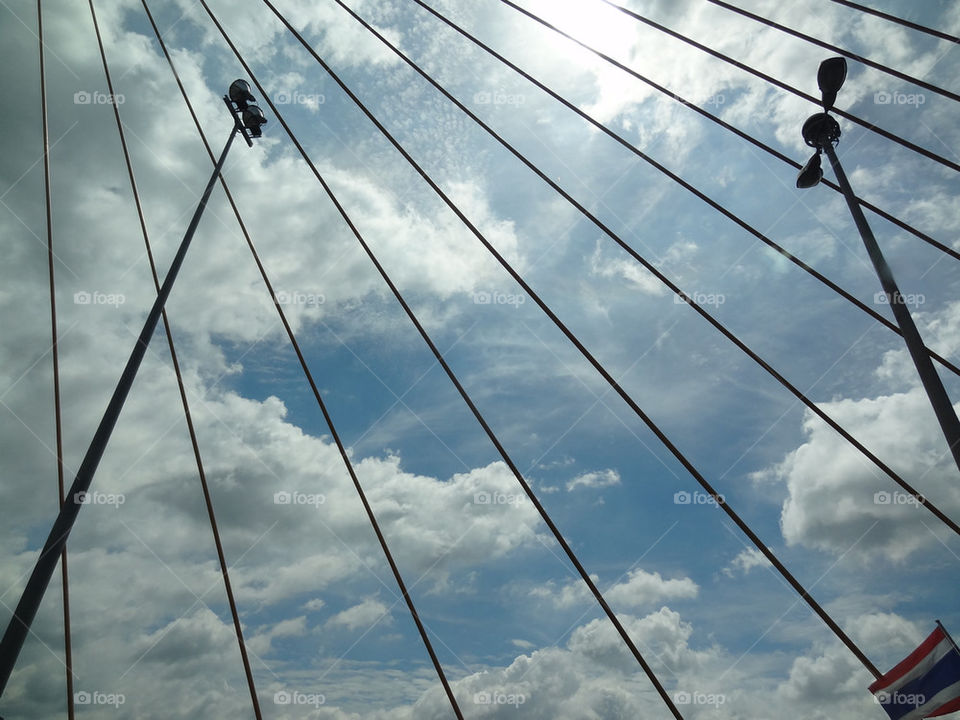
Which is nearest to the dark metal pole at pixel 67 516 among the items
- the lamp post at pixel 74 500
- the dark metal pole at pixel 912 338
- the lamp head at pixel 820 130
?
the lamp post at pixel 74 500

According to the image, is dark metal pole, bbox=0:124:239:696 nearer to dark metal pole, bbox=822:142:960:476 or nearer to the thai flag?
dark metal pole, bbox=822:142:960:476

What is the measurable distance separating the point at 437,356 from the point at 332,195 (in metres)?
3.54

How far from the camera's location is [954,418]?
427 centimetres

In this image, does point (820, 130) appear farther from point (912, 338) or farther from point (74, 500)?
point (74, 500)

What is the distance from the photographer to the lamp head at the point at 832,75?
18.7 ft

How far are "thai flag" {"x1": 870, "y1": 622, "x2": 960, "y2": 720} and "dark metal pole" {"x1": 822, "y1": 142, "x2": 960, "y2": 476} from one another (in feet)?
10.8

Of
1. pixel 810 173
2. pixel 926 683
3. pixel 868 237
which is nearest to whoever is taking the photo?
pixel 868 237

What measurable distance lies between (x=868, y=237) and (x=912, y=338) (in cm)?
113

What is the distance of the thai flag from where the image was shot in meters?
5.82

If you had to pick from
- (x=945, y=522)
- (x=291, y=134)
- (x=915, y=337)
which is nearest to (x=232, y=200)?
(x=291, y=134)

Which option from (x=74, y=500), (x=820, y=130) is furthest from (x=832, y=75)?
(x=74, y=500)

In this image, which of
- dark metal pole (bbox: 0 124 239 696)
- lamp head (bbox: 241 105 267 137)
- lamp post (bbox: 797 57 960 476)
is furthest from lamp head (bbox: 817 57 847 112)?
dark metal pole (bbox: 0 124 239 696)

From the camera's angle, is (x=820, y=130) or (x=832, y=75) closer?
(x=832, y=75)

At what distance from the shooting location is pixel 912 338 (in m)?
4.68
